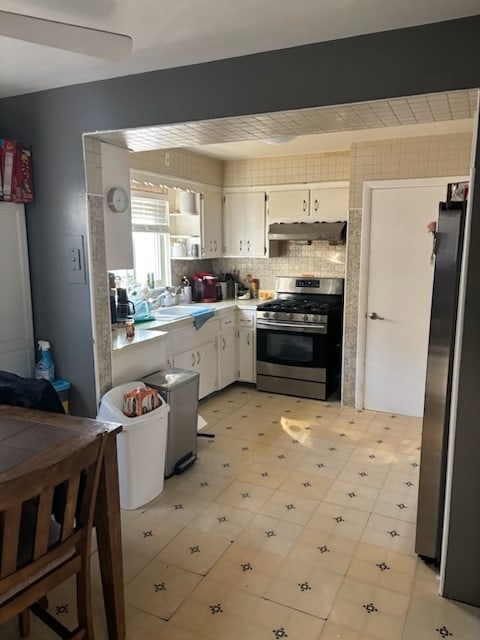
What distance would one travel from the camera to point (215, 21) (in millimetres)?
1827

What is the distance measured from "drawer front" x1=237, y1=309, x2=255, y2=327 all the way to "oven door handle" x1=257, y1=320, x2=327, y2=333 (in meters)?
0.13

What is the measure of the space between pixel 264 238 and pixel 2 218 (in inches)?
111

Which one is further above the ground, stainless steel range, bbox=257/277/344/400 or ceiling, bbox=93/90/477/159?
ceiling, bbox=93/90/477/159

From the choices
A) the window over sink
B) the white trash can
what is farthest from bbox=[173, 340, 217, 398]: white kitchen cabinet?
the white trash can

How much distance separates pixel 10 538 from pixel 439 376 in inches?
71.3

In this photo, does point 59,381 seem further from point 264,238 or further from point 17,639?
point 264,238

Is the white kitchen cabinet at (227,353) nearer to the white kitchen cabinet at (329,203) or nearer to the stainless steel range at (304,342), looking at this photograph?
the stainless steel range at (304,342)

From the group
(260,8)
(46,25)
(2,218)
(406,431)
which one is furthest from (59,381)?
(406,431)

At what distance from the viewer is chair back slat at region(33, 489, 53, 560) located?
1.36m

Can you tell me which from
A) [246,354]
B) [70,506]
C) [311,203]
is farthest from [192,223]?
[70,506]

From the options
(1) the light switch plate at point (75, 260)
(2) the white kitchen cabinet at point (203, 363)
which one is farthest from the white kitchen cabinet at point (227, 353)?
(1) the light switch plate at point (75, 260)

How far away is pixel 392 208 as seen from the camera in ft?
13.1

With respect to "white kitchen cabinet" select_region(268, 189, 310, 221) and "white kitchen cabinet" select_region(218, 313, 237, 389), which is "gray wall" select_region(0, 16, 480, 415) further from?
"white kitchen cabinet" select_region(268, 189, 310, 221)

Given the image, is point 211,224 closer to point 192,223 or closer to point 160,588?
point 192,223
